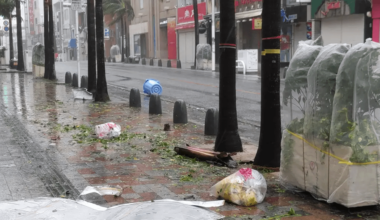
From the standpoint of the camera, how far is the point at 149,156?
764cm

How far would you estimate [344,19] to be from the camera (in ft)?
95.2

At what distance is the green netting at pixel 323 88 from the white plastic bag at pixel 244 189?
0.74 m

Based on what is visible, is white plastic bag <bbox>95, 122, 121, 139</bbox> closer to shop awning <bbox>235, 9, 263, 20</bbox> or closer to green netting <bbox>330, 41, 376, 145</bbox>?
green netting <bbox>330, 41, 376, 145</bbox>

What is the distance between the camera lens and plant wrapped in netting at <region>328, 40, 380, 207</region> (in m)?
4.83

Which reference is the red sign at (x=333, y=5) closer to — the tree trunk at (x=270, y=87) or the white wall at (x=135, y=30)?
the tree trunk at (x=270, y=87)

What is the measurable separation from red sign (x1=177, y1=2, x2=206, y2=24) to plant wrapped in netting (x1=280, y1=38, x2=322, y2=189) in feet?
131

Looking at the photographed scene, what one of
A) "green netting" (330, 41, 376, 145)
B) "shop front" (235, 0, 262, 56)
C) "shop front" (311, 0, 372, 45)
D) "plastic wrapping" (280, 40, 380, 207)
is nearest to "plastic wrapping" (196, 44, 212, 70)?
"shop front" (235, 0, 262, 56)

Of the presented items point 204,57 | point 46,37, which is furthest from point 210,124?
point 204,57

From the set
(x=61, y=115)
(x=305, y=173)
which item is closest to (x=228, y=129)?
(x=305, y=173)

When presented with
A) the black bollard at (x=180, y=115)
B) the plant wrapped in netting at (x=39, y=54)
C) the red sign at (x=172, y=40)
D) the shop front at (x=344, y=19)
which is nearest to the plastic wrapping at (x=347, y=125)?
the black bollard at (x=180, y=115)

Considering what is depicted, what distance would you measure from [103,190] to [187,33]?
146 feet

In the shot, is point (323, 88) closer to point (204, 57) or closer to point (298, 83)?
point (298, 83)

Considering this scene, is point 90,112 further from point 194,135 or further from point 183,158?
point 183,158

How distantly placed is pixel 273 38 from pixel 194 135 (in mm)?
3510
